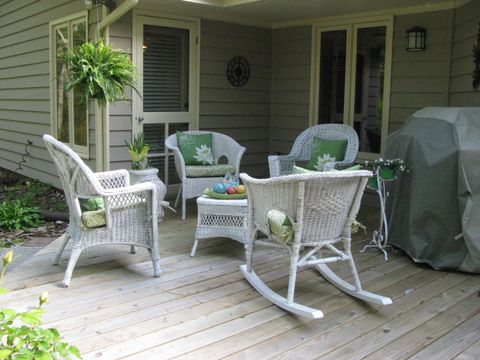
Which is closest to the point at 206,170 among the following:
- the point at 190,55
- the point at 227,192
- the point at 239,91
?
the point at 227,192

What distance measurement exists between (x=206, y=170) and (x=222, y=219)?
1394 mm

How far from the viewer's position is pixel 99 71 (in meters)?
4.56

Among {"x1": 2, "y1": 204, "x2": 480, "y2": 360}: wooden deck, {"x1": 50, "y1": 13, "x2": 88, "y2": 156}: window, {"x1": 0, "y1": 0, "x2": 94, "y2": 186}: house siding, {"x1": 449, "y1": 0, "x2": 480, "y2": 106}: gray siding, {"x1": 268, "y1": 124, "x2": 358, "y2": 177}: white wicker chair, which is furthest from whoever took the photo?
{"x1": 0, "y1": 0, "x2": 94, "y2": 186}: house siding

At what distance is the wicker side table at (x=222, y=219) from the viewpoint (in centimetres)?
400

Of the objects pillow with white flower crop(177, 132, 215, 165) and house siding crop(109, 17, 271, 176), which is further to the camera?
house siding crop(109, 17, 271, 176)

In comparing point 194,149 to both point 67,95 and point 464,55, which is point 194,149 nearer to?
point 67,95

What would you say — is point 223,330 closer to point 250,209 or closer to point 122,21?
point 250,209

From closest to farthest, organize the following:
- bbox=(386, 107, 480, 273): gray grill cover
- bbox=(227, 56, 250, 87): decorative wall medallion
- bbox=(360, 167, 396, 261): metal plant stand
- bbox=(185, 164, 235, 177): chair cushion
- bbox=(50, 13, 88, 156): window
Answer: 1. bbox=(386, 107, 480, 273): gray grill cover
2. bbox=(360, 167, 396, 261): metal plant stand
3. bbox=(185, 164, 235, 177): chair cushion
4. bbox=(50, 13, 88, 156): window
5. bbox=(227, 56, 250, 87): decorative wall medallion

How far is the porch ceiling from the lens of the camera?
17.4 feet

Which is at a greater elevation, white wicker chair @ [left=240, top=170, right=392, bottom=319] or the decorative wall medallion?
the decorative wall medallion

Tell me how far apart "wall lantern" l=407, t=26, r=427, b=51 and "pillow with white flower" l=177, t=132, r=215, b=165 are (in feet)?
7.66

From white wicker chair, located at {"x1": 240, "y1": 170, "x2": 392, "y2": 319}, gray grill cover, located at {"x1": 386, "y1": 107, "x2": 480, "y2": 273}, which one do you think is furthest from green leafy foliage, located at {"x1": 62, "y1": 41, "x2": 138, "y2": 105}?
gray grill cover, located at {"x1": 386, "y1": 107, "x2": 480, "y2": 273}

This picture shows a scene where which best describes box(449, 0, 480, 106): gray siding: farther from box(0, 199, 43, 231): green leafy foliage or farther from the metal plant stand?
box(0, 199, 43, 231): green leafy foliage

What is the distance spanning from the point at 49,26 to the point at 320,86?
3488mm
